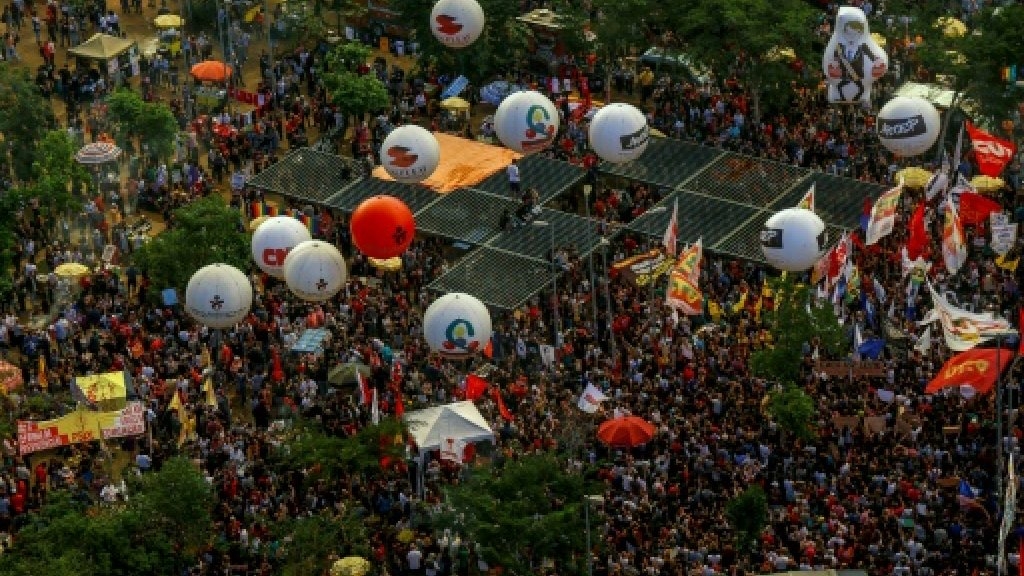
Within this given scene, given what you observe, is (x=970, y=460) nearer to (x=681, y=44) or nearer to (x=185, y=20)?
(x=681, y=44)

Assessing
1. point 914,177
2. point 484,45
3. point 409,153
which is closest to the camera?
point 409,153

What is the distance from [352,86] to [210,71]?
494cm

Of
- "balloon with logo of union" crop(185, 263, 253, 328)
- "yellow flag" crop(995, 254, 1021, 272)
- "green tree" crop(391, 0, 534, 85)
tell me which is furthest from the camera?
"green tree" crop(391, 0, 534, 85)

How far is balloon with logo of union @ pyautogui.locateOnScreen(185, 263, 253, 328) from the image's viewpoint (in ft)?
199

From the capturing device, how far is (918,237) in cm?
6253

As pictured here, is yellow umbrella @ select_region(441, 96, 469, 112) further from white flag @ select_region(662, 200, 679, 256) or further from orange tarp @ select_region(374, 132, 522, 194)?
white flag @ select_region(662, 200, 679, 256)

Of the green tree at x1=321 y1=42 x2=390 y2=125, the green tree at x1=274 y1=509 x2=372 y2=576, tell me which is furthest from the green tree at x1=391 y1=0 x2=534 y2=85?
the green tree at x1=274 y1=509 x2=372 y2=576

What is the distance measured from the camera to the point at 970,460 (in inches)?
2228

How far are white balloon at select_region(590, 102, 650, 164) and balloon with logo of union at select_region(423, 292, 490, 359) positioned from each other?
774cm

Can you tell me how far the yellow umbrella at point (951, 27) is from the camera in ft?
241

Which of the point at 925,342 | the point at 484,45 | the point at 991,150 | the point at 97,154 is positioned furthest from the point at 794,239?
the point at 97,154

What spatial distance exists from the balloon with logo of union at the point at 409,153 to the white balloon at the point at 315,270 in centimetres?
521

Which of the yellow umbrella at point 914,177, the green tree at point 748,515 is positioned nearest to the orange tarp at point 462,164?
the yellow umbrella at point 914,177

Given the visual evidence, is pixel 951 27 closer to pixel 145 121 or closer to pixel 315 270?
pixel 315 270
